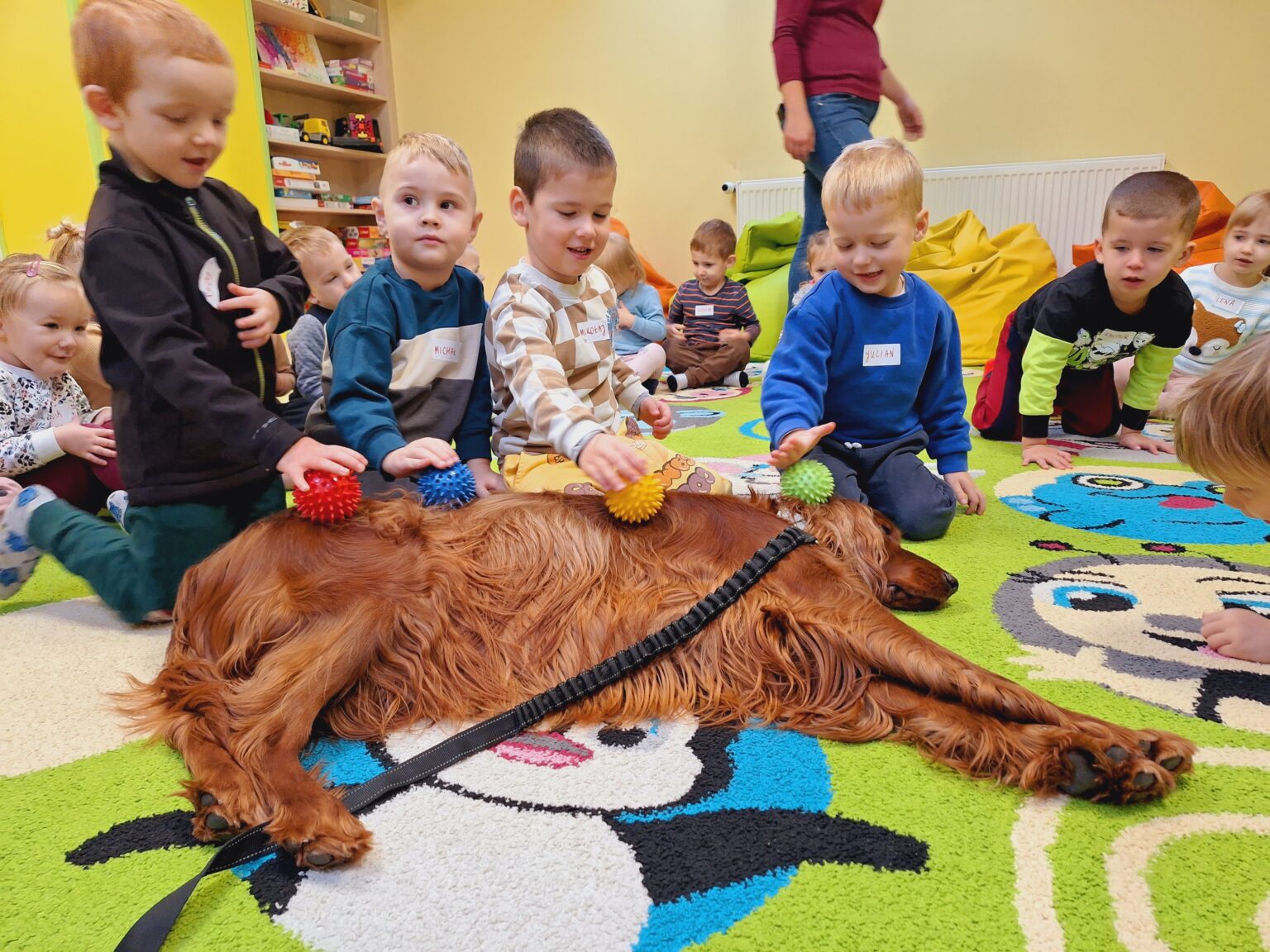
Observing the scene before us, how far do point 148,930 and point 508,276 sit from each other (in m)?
1.46

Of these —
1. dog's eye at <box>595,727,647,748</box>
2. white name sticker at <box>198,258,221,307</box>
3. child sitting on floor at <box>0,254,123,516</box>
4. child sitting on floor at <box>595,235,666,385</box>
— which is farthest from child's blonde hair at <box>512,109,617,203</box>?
child sitting on floor at <box>595,235,666,385</box>

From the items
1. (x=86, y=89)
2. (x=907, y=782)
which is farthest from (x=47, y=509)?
(x=907, y=782)

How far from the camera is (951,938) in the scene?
812mm

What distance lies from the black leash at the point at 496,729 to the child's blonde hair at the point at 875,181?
966 millimetres

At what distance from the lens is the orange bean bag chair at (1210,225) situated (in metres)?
4.28

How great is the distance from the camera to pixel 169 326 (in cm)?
154

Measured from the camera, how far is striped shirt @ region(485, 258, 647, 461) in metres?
1.70

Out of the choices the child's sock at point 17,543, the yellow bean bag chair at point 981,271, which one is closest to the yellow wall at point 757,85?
the yellow bean bag chair at point 981,271

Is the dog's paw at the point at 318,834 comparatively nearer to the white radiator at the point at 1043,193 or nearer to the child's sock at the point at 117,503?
the child's sock at the point at 117,503

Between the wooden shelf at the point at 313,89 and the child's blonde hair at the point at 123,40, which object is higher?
the wooden shelf at the point at 313,89

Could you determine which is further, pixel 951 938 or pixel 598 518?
pixel 598 518

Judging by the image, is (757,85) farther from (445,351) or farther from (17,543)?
(17,543)

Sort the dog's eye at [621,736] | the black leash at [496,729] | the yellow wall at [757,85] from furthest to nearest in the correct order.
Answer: the yellow wall at [757,85] < the dog's eye at [621,736] < the black leash at [496,729]

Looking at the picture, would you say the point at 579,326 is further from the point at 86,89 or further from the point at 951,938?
the point at 951,938
